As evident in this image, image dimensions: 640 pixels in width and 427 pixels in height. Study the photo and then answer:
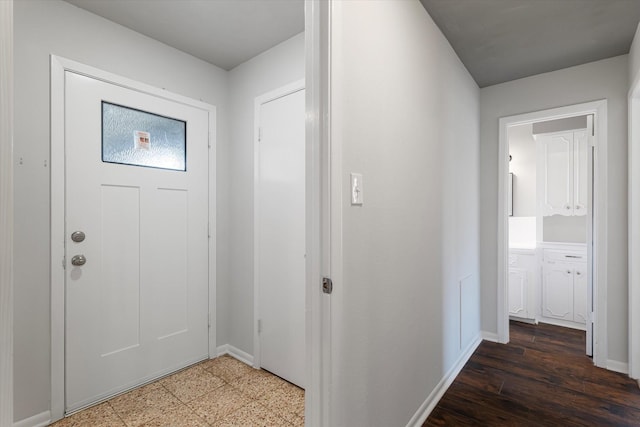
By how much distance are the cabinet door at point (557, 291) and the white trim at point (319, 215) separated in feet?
11.6

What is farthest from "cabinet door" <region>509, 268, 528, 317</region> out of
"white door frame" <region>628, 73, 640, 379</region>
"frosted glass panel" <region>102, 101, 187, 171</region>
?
"frosted glass panel" <region>102, 101, 187, 171</region>

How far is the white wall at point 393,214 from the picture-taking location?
1205 mm

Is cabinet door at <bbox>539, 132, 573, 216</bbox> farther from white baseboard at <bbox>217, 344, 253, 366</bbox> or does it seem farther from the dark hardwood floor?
white baseboard at <bbox>217, 344, 253, 366</bbox>

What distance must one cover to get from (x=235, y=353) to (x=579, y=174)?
161 inches

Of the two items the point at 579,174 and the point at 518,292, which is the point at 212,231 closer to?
the point at 518,292

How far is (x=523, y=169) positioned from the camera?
13.8ft

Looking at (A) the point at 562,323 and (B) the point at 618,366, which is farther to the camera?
(A) the point at 562,323

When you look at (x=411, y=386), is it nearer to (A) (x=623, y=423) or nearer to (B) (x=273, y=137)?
(A) (x=623, y=423)

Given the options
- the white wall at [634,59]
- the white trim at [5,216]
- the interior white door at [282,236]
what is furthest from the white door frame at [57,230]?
the white wall at [634,59]

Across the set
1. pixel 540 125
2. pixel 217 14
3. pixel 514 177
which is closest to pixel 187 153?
pixel 217 14

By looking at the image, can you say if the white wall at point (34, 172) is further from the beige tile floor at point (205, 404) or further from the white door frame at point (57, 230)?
the beige tile floor at point (205, 404)

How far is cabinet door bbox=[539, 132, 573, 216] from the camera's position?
346 centimetres

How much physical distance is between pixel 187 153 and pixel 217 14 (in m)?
1.05

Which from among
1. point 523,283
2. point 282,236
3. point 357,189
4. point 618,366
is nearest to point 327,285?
point 357,189
